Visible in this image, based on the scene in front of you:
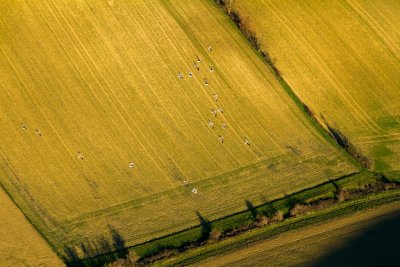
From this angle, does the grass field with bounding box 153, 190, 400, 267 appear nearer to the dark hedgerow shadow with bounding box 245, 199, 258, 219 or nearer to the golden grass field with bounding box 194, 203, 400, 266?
the golden grass field with bounding box 194, 203, 400, 266

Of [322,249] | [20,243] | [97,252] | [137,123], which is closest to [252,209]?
[322,249]

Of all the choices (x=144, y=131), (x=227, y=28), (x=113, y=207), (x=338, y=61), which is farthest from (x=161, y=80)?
(x=338, y=61)

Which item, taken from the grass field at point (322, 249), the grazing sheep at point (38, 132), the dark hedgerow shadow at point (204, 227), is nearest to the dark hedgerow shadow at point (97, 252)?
the grass field at point (322, 249)

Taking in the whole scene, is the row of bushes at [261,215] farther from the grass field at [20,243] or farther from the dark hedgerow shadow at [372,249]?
the grass field at [20,243]

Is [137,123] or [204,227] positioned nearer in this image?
[204,227]

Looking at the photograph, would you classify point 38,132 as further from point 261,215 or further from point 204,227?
point 261,215
